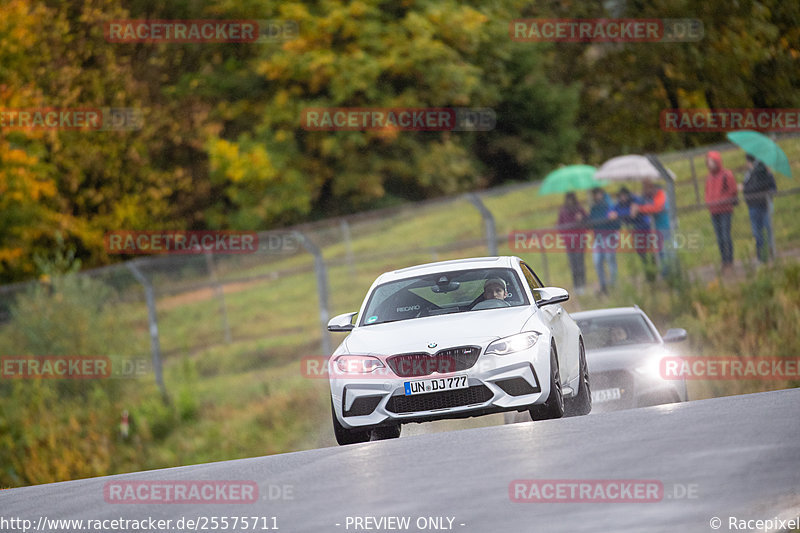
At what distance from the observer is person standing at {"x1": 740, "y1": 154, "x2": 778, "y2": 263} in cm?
2105

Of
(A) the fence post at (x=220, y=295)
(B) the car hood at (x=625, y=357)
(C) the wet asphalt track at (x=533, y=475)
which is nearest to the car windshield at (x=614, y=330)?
(B) the car hood at (x=625, y=357)

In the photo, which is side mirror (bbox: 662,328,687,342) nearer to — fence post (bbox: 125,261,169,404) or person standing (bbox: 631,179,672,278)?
person standing (bbox: 631,179,672,278)

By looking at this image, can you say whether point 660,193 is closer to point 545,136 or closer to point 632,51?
point 632,51

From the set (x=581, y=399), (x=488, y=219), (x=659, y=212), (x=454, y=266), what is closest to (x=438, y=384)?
(x=454, y=266)

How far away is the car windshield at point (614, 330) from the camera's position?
1442 cm

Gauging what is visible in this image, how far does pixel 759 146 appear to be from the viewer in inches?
822

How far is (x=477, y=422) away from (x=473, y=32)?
25087mm

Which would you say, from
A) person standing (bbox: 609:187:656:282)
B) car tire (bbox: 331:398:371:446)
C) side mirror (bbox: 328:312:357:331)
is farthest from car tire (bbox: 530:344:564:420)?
person standing (bbox: 609:187:656:282)

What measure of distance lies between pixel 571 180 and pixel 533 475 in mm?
16474

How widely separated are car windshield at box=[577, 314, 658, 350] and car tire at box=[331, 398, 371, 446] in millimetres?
3940

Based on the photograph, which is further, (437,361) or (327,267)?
(327,267)

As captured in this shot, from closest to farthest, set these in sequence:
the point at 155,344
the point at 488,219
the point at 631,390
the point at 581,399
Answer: the point at 581,399
the point at 631,390
the point at 488,219
the point at 155,344

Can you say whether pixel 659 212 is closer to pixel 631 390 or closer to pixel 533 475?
pixel 631 390

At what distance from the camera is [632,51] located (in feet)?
143
